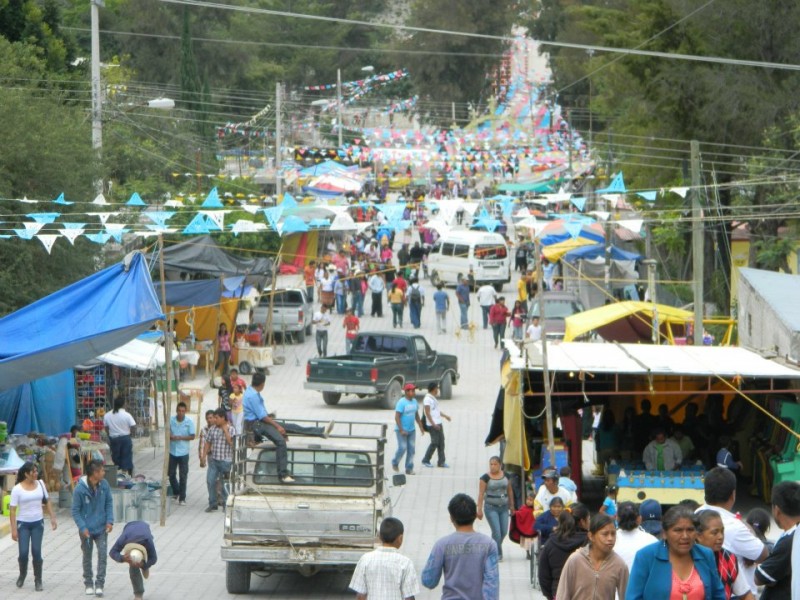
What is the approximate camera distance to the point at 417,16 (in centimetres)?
10019

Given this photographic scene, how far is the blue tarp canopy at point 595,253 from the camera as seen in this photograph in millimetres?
45131

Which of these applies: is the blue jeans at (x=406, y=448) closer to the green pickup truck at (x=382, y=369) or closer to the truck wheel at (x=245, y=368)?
the green pickup truck at (x=382, y=369)

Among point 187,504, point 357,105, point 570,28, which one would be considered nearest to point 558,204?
point 570,28

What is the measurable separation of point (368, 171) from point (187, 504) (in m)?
50.7

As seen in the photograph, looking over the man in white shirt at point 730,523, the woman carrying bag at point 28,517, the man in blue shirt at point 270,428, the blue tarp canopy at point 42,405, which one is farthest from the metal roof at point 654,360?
the man in white shirt at point 730,523

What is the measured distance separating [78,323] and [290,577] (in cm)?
544

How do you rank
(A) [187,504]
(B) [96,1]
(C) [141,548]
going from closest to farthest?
(C) [141,548], (A) [187,504], (B) [96,1]

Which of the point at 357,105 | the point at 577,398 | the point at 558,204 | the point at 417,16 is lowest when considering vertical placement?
the point at 577,398

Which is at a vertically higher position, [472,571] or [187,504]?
[472,571]

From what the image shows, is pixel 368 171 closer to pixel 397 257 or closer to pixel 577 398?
pixel 397 257

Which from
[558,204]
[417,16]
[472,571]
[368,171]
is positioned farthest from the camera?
[417,16]

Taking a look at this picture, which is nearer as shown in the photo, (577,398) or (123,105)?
(577,398)

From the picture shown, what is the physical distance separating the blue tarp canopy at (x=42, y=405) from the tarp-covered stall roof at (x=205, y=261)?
997 centimetres

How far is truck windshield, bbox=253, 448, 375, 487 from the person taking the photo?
627 inches
